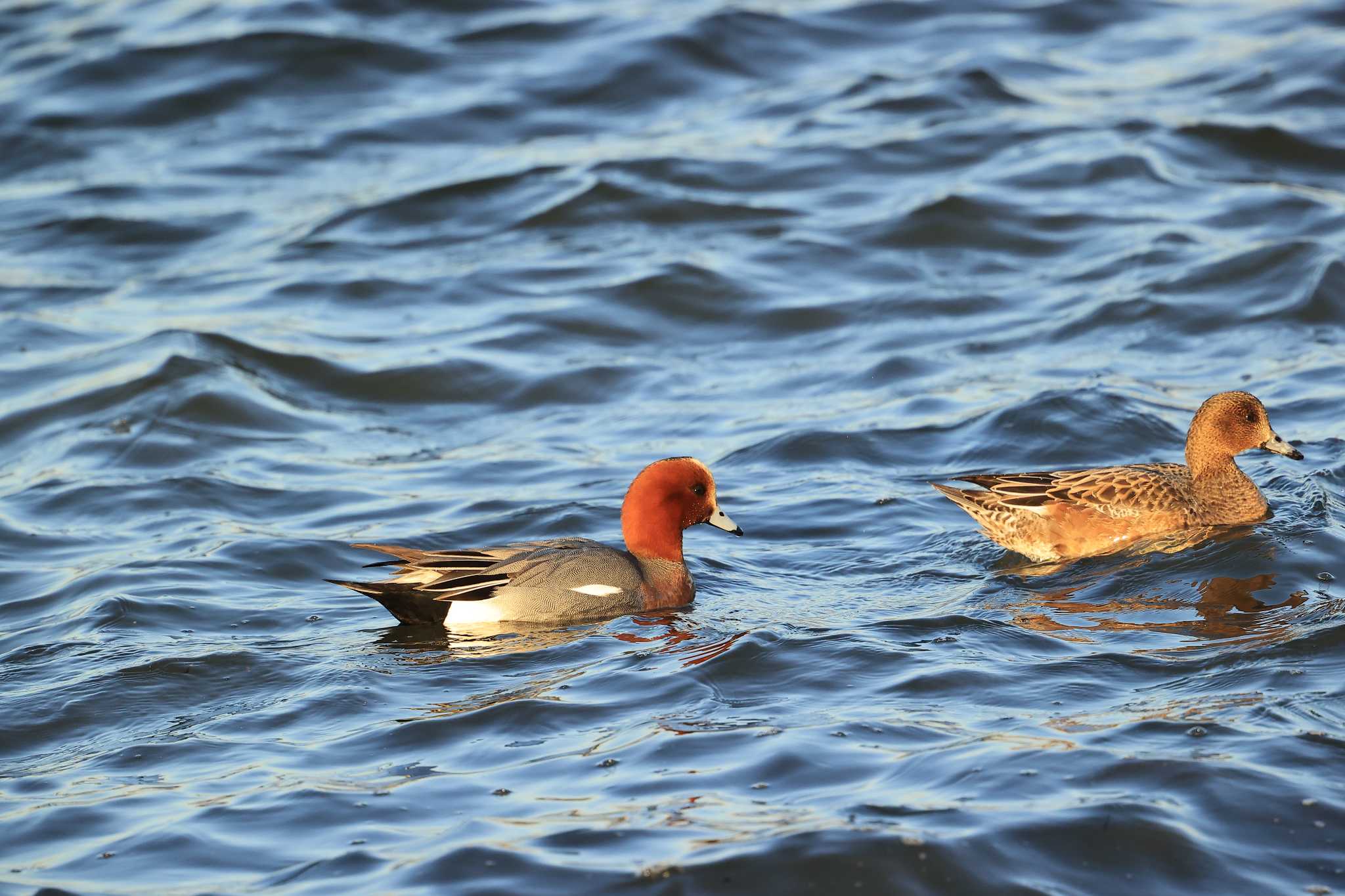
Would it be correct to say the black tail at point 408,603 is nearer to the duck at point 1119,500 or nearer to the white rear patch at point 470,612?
the white rear patch at point 470,612

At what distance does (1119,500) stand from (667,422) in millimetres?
3132

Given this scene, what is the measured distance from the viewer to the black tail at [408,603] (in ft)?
23.1

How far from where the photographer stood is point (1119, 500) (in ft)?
25.7

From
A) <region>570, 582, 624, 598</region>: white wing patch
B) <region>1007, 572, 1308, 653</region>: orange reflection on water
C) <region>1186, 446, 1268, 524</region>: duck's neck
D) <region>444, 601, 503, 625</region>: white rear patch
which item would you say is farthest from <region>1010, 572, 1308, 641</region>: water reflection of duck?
<region>444, 601, 503, 625</region>: white rear patch

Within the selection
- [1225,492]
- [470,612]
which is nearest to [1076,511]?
[1225,492]

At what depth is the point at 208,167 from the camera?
590 inches

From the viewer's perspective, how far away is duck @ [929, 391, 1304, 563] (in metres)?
7.82

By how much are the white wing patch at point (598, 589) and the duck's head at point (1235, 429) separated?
2.91 metres

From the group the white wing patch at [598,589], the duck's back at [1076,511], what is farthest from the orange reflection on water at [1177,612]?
the white wing patch at [598,589]

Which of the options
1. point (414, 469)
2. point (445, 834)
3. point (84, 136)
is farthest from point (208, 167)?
point (445, 834)

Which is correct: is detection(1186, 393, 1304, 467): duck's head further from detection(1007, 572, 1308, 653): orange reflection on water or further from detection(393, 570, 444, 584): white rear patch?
detection(393, 570, 444, 584): white rear patch

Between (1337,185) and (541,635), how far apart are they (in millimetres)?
8874

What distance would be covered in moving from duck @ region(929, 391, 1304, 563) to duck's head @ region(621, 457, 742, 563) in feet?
3.39

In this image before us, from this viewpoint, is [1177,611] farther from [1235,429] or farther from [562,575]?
[562,575]
